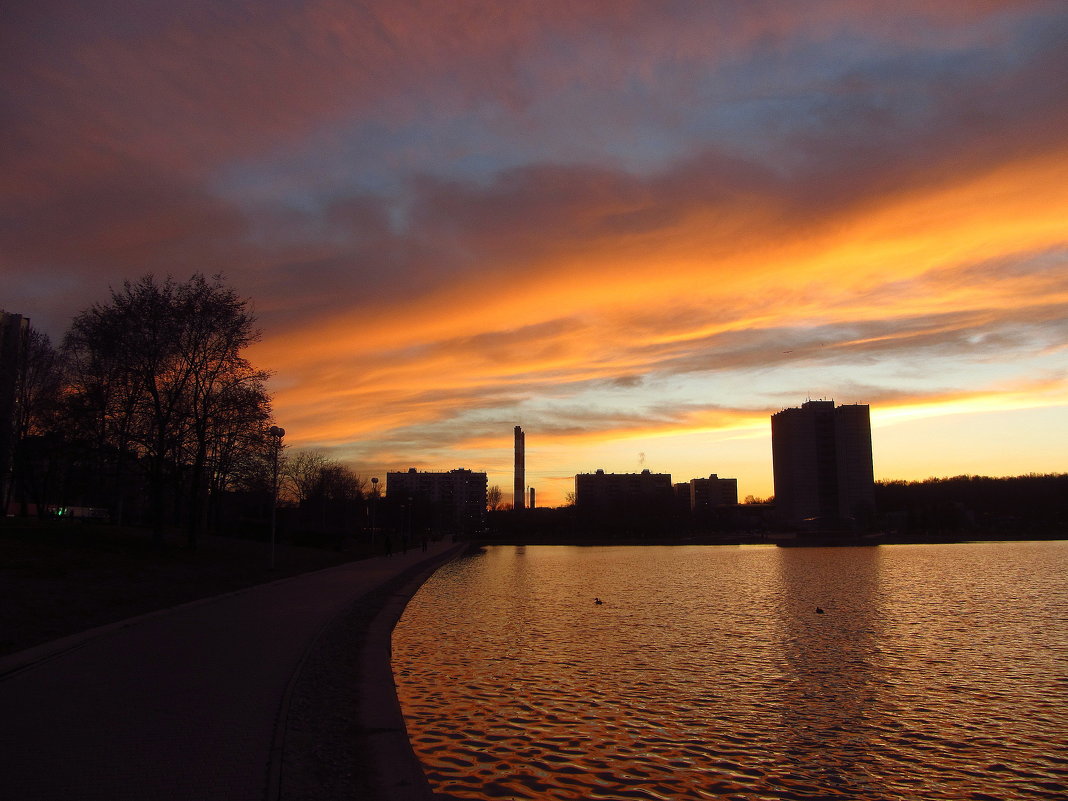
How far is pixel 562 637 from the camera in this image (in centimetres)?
2061

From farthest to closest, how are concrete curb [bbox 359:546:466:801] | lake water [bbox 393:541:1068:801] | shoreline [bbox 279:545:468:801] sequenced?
lake water [bbox 393:541:1068:801]
concrete curb [bbox 359:546:466:801]
shoreline [bbox 279:545:468:801]

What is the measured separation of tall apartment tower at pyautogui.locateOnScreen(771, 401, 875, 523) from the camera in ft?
543

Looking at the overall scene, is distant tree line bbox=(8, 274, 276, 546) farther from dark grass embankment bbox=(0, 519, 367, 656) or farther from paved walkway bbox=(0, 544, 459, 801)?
paved walkway bbox=(0, 544, 459, 801)

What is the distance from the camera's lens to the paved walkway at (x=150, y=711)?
6695mm

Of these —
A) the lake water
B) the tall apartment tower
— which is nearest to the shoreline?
the lake water

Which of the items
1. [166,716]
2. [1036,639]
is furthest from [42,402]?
[1036,639]

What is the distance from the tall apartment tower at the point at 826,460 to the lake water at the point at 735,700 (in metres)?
145

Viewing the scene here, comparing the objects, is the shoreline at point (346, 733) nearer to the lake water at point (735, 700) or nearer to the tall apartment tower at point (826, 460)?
the lake water at point (735, 700)

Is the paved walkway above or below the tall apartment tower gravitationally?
below

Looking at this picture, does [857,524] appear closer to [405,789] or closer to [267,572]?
[267,572]

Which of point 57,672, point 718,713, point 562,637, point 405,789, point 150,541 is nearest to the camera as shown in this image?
point 405,789

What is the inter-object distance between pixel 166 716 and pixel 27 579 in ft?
49.6

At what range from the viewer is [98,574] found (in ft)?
79.6

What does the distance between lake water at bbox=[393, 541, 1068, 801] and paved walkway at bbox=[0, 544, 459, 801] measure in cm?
220
